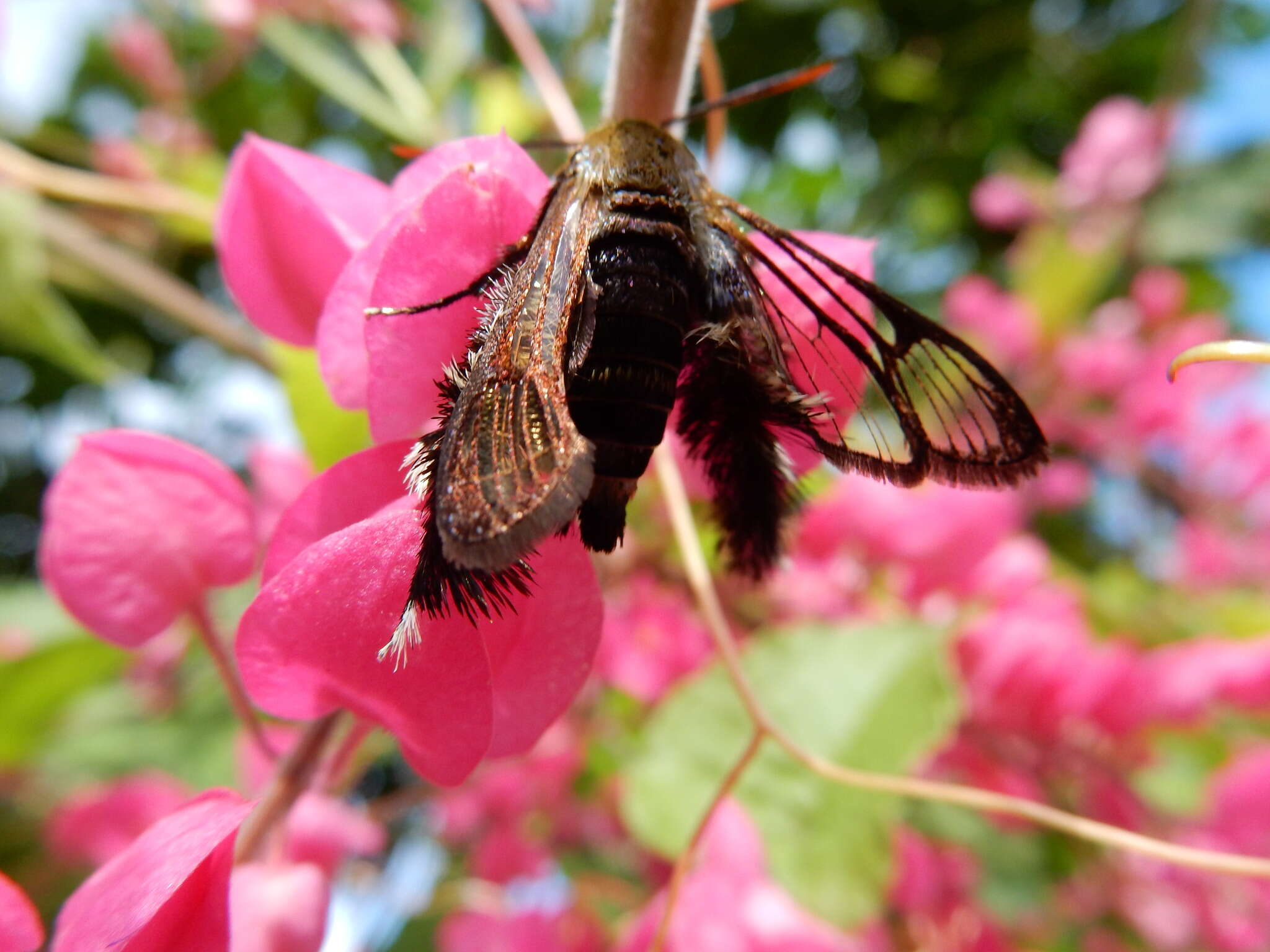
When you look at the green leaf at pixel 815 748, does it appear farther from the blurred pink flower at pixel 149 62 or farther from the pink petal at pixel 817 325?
the blurred pink flower at pixel 149 62

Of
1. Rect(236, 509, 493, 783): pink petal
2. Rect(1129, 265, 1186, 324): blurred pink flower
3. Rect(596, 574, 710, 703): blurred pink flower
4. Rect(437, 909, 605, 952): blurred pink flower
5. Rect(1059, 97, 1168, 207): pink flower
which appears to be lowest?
Rect(437, 909, 605, 952): blurred pink flower

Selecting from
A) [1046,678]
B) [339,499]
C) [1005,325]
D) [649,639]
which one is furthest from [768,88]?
[1005,325]

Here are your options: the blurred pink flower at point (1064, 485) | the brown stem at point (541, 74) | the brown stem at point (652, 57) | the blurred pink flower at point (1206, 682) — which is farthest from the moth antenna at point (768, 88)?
the blurred pink flower at point (1064, 485)

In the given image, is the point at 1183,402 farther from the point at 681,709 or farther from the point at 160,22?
the point at 160,22

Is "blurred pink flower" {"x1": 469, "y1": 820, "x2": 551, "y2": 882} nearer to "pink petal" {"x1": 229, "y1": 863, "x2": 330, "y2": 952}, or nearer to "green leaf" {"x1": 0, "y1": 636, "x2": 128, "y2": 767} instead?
"green leaf" {"x1": 0, "y1": 636, "x2": 128, "y2": 767}

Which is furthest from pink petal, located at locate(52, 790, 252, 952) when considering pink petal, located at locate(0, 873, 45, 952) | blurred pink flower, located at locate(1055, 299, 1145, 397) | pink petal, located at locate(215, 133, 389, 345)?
blurred pink flower, located at locate(1055, 299, 1145, 397)

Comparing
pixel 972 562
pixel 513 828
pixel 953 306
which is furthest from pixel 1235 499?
pixel 513 828
